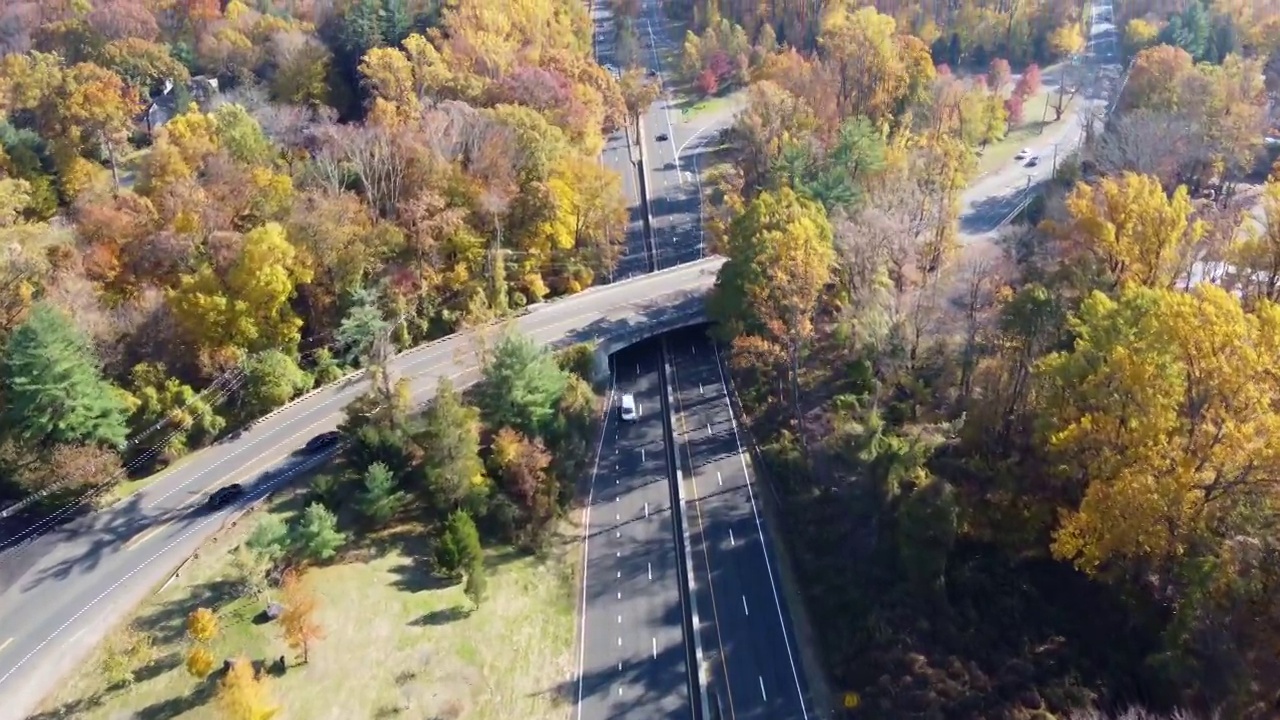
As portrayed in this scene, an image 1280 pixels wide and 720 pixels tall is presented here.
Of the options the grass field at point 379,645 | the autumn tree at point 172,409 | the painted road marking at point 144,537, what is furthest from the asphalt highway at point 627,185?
the painted road marking at point 144,537

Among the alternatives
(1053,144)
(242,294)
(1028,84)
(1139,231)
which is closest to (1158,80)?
(1053,144)

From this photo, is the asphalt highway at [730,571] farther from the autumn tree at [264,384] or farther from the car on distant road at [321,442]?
the autumn tree at [264,384]

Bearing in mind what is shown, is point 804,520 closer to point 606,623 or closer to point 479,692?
point 606,623

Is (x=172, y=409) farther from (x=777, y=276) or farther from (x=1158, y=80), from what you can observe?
(x=1158, y=80)

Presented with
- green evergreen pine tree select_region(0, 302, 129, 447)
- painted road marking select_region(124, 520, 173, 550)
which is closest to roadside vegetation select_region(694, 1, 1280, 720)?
painted road marking select_region(124, 520, 173, 550)

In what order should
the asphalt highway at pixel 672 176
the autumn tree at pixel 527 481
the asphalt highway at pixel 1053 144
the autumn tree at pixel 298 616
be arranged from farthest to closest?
the asphalt highway at pixel 1053 144 < the asphalt highway at pixel 672 176 < the autumn tree at pixel 527 481 < the autumn tree at pixel 298 616

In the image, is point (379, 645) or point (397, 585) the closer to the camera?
point (379, 645)
